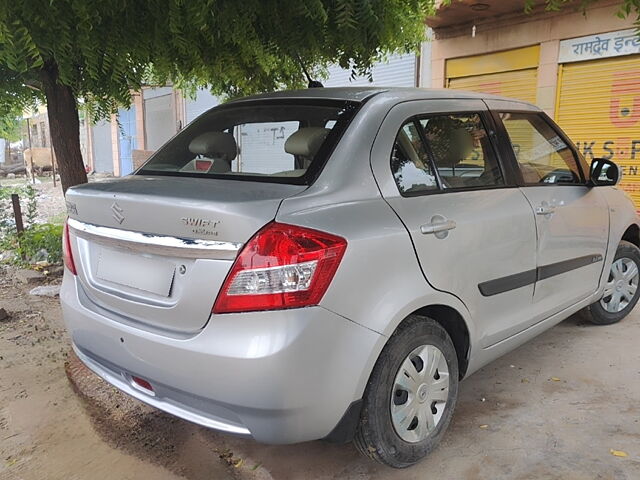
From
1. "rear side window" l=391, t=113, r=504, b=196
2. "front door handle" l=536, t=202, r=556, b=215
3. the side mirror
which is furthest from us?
the side mirror

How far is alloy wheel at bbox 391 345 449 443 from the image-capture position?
2201 millimetres

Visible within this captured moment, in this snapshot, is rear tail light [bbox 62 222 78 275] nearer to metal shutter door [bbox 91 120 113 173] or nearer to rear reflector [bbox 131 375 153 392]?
rear reflector [bbox 131 375 153 392]

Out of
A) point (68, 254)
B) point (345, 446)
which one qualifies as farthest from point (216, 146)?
point (345, 446)

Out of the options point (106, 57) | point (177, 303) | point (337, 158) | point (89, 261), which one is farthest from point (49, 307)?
point (337, 158)

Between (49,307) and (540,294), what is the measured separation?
4.13 metres

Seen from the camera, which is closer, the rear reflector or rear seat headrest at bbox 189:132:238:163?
the rear reflector

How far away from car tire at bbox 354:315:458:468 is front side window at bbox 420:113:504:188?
0.77m

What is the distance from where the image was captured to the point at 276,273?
179cm

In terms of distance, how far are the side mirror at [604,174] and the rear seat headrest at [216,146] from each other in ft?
7.89

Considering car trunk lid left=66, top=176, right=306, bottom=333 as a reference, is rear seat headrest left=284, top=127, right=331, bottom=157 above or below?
above

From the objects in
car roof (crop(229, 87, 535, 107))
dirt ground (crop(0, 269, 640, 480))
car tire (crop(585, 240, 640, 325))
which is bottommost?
dirt ground (crop(0, 269, 640, 480))

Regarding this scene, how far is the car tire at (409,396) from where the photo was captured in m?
2.09

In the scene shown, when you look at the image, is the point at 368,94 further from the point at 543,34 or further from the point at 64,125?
the point at 543,34

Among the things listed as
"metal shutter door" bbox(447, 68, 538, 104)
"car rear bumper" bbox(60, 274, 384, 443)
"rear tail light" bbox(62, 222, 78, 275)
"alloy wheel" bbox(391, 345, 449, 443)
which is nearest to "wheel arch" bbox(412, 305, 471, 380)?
"alloy wheel" bbox(391, 345, 449, 443)
